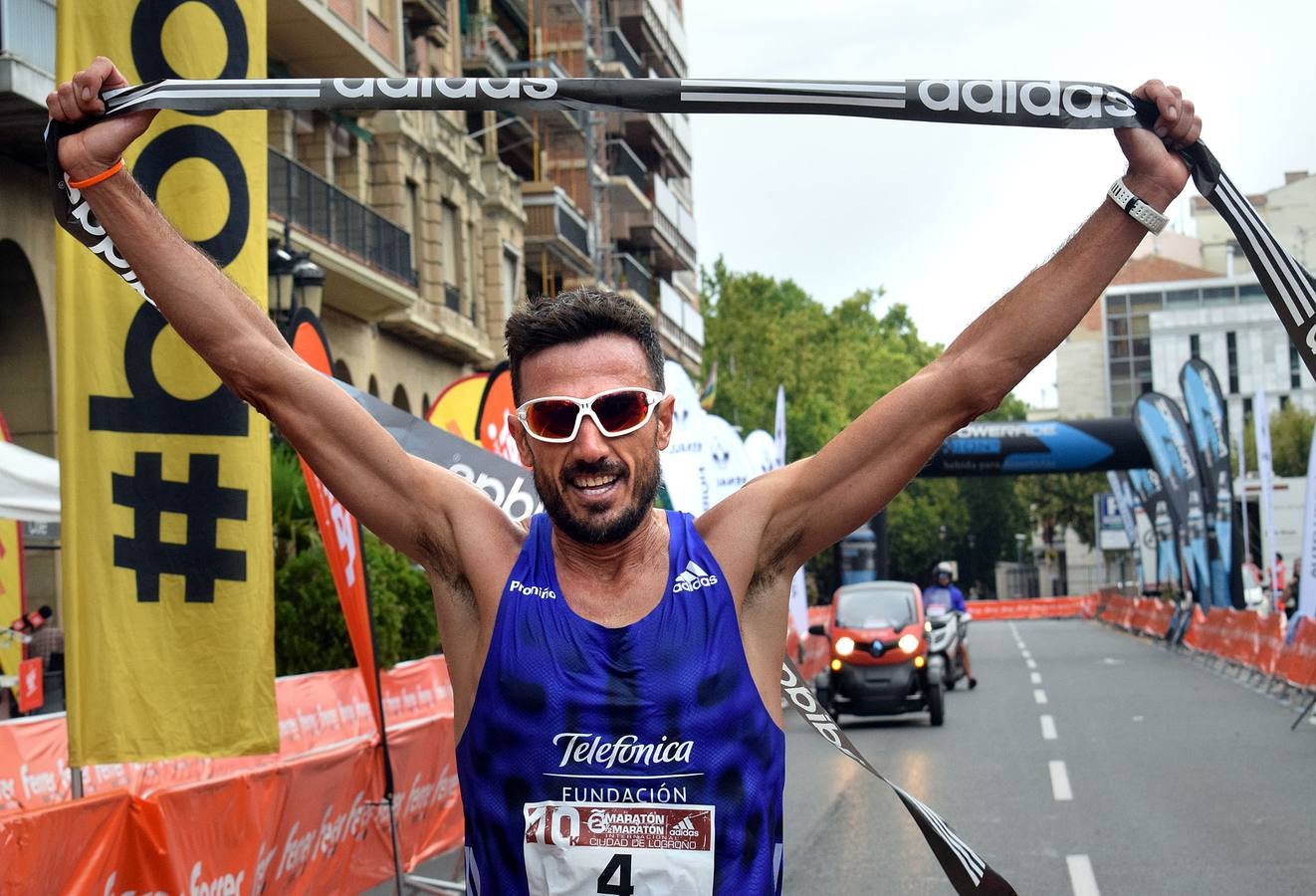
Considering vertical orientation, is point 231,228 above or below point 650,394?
above

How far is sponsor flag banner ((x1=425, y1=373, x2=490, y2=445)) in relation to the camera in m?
15.5

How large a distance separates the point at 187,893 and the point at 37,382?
13.9 metres

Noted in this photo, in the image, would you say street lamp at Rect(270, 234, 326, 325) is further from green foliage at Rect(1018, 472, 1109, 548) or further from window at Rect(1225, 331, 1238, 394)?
window at Rect(1225, 331, 1238, 394)

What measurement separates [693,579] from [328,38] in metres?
25.3

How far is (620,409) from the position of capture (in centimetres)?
326

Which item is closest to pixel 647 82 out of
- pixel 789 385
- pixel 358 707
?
pixel 358 707

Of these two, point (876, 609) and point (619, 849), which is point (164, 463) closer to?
point (619, 849)

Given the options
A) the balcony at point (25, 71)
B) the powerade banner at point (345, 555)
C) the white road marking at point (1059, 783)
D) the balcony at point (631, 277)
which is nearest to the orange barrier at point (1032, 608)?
the balcony at point (631, 277)

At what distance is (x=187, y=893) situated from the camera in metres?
7.19

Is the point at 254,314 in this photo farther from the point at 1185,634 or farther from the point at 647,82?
the point at 1185,634

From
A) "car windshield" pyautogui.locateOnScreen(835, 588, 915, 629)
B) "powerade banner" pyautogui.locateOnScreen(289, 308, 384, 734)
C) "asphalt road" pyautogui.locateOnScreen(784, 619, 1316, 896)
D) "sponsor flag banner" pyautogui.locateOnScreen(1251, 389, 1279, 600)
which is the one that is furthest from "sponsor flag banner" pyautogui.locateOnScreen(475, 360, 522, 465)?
"sponsor flag banner" pyautogui.locateOnScreen(1251, 389, 1279, 600)

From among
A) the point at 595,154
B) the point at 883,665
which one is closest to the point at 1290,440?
the point at 595,154

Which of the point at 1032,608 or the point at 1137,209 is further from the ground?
the point at 1137,209

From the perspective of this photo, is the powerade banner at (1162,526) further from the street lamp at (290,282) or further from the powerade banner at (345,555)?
the powerade banner at (345,555)
